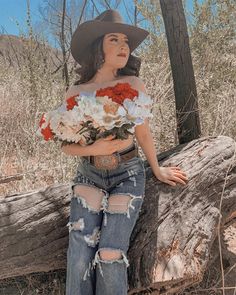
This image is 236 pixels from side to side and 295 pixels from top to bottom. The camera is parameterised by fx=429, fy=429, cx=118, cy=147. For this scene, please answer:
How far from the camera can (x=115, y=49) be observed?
8.17 ft

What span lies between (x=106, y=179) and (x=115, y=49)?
756 mm

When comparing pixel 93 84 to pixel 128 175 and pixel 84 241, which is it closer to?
pixel 128 175

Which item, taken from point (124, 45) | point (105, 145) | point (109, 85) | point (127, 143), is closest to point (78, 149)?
point (105, 145)

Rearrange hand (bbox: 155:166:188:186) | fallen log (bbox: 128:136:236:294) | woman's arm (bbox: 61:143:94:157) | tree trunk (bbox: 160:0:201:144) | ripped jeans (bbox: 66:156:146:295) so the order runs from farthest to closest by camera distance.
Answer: tree trunk (bbox: 160:0:201:144) → hand (bbox: 155:166:188:186) → woman's arm (bbox: 61:143:94:157) → fallen log (bbox: 128:136:236:294) → ripped jeans (bbox: 66:156:146:295)

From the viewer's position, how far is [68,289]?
2.16m

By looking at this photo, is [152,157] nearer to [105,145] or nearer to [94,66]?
[105,145]

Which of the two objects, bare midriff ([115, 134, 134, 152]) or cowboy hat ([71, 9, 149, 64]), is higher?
cowboy hat ([71, 9, 149, 64])

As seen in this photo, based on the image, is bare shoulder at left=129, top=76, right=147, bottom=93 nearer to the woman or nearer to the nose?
the woman

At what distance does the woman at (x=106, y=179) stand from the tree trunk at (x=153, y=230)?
12 centimetres

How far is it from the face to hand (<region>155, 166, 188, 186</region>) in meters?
0.69

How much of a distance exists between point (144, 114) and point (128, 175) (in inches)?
13.9

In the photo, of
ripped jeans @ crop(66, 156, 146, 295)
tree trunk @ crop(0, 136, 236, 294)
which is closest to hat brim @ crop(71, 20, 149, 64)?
ripped jeans @ crop(66, 156, 146, 295)

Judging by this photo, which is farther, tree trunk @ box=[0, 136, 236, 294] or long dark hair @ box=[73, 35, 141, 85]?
long dark hair @ box=[73, 35, 141, 85]

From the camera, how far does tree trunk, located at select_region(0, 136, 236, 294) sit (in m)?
2.25
